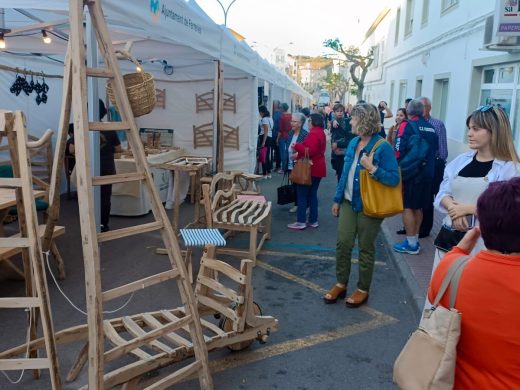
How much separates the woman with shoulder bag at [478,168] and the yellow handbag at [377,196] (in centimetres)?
108

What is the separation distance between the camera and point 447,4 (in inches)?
440

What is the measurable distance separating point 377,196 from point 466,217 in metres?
1.29

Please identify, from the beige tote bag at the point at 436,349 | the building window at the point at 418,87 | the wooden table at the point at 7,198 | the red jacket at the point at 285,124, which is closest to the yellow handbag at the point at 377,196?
the beige tote bag at the point at 436,349

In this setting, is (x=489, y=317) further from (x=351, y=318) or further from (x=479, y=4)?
(x=479, y=4)

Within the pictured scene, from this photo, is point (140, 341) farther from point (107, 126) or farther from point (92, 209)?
point (107, 126)

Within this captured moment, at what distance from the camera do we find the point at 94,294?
235cm

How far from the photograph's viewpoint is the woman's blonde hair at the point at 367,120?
4012 millimetres

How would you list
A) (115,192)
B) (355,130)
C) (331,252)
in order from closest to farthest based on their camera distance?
(355,130)
(331,252)
(115,192)

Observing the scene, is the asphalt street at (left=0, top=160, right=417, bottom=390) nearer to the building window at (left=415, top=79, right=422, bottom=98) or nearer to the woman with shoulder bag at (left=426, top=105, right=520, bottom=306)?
the woman with shoulder bag at (left=426, top=105, right=520, bottom=306)

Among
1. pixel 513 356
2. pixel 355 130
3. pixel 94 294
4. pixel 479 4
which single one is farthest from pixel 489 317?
pixel 479 4

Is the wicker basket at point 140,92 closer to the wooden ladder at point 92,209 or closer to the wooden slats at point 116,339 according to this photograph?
the wooden ladder at point 92,209

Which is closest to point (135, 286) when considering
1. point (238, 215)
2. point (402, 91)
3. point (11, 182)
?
point (11, 182)

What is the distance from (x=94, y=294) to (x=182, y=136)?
7877 mm

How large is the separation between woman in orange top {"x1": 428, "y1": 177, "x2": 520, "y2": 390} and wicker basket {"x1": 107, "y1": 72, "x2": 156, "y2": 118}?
8.86 ft
